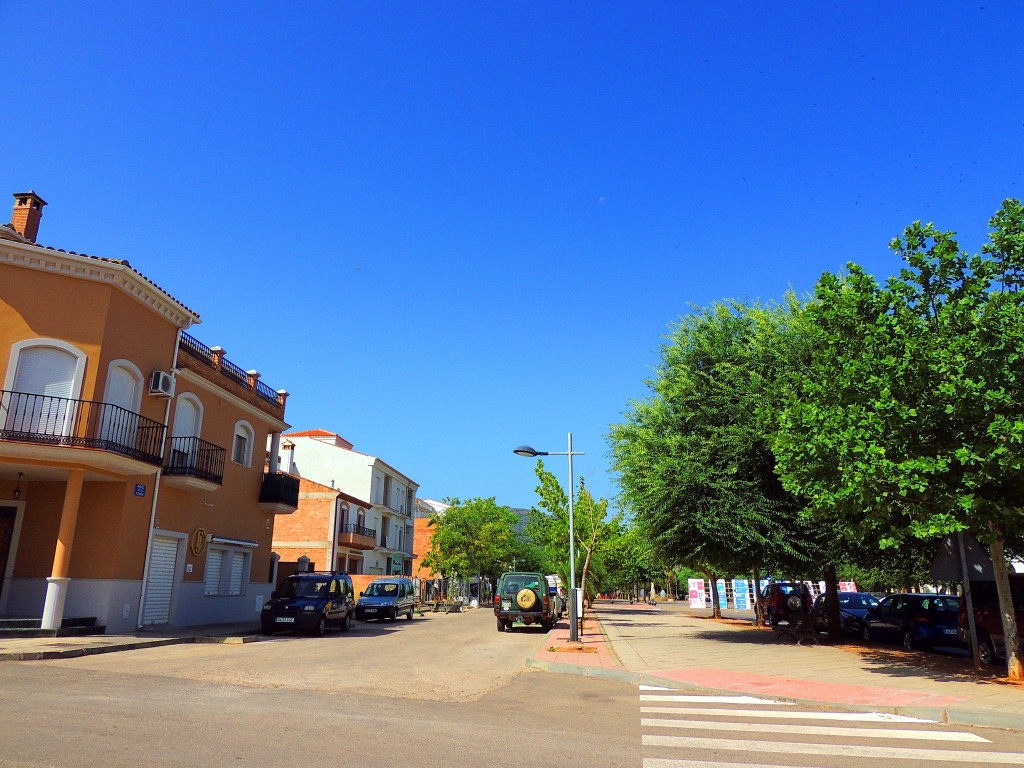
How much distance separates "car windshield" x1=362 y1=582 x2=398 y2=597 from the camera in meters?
31.2

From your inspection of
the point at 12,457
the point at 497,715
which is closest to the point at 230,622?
the point at 12,457

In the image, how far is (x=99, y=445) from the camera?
1680cm

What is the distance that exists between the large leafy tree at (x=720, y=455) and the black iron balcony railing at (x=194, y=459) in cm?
1276

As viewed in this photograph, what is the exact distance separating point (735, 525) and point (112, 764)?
14.3 meters

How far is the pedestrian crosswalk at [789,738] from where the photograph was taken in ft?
21.3

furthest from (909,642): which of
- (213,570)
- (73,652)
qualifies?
(213,570)

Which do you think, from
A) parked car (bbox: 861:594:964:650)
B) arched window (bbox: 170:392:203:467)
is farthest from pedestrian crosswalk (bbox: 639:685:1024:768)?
arched window (bbox: 170:392:203:467)

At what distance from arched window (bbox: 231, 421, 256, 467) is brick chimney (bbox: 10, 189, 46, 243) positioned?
8.67 m

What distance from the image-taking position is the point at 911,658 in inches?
616

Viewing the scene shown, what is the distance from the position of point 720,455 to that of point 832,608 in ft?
22.4

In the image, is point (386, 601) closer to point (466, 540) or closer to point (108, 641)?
point (108, 641)

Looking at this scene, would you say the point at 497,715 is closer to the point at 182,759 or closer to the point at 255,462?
the point at 182,759

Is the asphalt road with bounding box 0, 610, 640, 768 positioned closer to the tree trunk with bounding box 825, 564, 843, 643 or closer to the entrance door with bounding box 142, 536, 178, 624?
the entrance door with bounding box 142, 536, 178, 624

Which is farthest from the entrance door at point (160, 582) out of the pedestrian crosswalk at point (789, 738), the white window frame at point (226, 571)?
the pedestrian crosswalk at point (789, 738)
